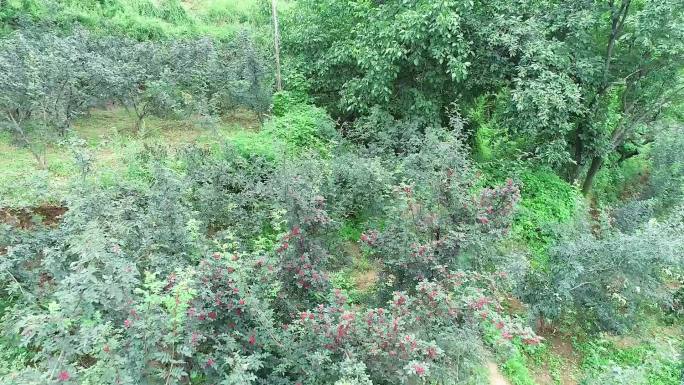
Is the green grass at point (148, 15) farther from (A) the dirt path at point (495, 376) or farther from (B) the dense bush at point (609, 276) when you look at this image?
(A) the dirt path at point (495, 376)

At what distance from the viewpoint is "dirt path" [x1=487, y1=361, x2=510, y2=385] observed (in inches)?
214

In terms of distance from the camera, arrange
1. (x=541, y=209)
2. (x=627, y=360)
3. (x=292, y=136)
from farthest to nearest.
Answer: (x=541, y=209), (x=292, y=136), (x=627, y=360)

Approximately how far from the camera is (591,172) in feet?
34.1

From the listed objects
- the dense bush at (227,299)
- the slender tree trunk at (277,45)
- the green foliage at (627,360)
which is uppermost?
the slender tree trunk at (277,45)

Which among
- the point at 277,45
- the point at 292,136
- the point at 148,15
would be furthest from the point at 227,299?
the point at 148,15

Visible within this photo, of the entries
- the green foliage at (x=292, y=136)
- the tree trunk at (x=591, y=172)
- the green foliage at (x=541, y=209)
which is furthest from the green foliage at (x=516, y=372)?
the tree trunk at (x=591, y=172)

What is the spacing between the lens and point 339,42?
30.2 ft

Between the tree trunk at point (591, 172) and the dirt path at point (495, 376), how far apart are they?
648 cm

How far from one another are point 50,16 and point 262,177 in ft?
25.0

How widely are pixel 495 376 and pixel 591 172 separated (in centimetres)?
682

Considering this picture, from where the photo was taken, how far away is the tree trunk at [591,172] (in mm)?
10219

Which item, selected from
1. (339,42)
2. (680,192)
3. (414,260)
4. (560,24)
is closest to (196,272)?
(414,260)

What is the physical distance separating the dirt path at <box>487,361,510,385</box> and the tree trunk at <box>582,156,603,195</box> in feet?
21.3

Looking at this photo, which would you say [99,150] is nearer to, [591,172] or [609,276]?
[609,276]
